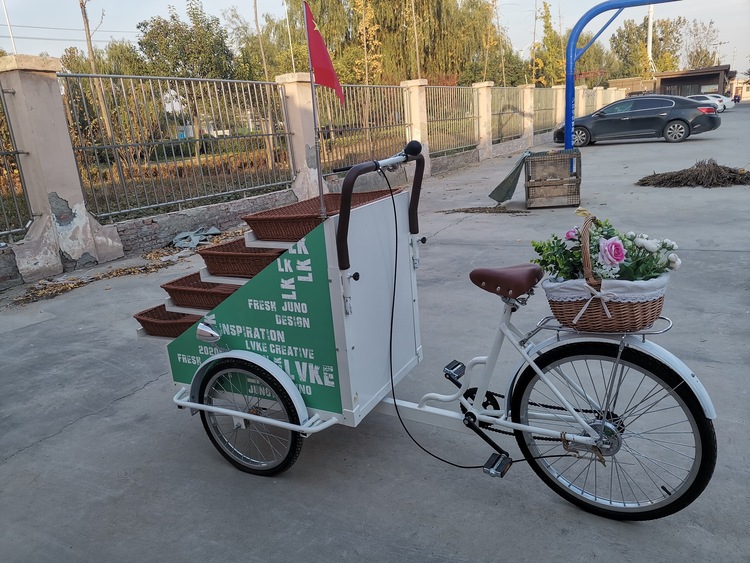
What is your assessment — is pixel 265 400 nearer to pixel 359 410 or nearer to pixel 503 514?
pixel 359 410

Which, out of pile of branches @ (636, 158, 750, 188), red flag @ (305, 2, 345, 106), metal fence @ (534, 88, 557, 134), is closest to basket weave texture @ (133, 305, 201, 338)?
red flag @ (305, 2, 345, 106)

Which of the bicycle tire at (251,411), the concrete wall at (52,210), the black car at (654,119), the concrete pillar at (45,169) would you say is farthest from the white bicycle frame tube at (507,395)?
the black car at (654,119)

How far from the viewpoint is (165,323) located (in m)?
2.98

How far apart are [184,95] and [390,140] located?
5601 millimetres

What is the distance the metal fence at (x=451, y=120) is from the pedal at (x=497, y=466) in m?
12.7

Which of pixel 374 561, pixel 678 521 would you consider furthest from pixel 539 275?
pixel 374 561

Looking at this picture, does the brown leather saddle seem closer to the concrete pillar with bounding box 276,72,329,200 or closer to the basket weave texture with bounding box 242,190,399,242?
the basket weave texture with bounding box 242,190,399,242

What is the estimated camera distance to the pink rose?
196 centimetres

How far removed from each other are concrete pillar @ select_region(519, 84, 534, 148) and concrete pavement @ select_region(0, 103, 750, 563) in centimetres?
1697

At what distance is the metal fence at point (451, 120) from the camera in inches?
565

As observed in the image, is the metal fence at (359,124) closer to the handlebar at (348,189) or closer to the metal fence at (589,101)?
the handlebar at (348,189)

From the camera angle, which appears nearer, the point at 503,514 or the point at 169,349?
the point at 503,514

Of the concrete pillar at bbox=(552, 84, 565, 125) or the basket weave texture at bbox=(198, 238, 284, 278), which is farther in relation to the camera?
the concrete pillar at bbox=(552, 84, 565, 125)

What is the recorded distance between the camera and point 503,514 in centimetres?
229
